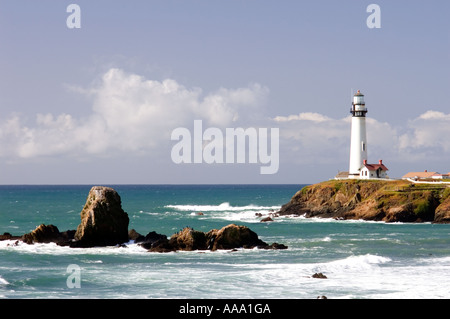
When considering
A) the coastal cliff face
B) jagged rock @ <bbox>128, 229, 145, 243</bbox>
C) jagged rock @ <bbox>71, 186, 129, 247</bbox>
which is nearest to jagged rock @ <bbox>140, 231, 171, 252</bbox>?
jagged rock @ <bbox>128, 229, 145, 243</bbox>

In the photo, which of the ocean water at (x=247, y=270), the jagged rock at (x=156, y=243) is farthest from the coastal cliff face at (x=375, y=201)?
the jagged rock at (x=156, y=243)

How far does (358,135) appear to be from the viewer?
99.0 m

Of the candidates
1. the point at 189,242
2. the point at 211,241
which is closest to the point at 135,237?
the point at 189,242

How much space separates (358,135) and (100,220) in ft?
187

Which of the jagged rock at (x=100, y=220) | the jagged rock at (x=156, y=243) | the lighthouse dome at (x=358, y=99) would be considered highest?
the lighthouse dome at (x=358, y=99)

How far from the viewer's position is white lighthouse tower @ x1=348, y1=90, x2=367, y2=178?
98688 millimetres

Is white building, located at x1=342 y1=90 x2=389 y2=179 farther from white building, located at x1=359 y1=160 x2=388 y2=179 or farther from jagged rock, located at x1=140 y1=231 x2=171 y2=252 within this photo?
jagged rock, located at x1=140 y1=231 x2=171 y2=252

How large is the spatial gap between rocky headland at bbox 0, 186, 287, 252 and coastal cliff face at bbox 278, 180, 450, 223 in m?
32.7

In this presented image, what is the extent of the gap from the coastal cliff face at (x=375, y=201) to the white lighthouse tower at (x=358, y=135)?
22.7 ft

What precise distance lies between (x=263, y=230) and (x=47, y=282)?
3705 centimetres

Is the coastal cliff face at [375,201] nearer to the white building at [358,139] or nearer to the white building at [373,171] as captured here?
the white building at [373,171]

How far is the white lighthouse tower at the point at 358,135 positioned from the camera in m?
98.7

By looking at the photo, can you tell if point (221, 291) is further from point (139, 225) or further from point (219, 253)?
point (139, 225)
